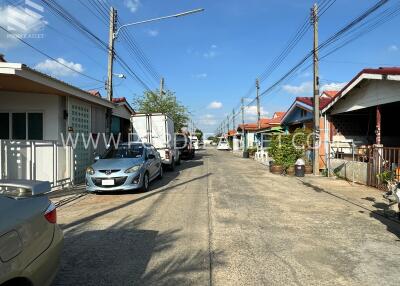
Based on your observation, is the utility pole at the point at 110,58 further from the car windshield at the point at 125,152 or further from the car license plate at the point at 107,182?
the car license plate at the point at 107,182

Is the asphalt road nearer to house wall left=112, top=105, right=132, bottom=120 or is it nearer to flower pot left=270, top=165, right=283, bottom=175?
flower pot left=270, top=165, right=283, bottom=175

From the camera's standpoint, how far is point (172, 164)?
20312 mm

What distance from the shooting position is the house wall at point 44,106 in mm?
13223

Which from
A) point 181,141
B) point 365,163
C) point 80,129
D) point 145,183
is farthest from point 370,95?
point 181,141

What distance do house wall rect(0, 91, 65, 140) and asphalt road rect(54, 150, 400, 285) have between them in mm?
3732

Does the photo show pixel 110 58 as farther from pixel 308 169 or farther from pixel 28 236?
pixel 28 236

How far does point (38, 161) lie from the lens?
11344mm

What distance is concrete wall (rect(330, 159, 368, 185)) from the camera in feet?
47.9

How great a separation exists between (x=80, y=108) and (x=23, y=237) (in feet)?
40.0

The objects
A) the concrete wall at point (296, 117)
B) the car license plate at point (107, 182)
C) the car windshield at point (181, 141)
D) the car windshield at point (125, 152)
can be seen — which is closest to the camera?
the car license plate at point (107, 182)

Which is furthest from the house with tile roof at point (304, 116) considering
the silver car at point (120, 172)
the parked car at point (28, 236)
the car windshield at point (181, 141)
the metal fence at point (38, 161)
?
the parked car at point (28, 236)

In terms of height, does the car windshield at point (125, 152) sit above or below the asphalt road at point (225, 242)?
above

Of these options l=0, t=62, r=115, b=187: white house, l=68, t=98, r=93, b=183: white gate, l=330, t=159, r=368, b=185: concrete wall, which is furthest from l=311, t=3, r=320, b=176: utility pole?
l=68, t=98, r=93, b=183: white gate

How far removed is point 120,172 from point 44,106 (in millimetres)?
4146
